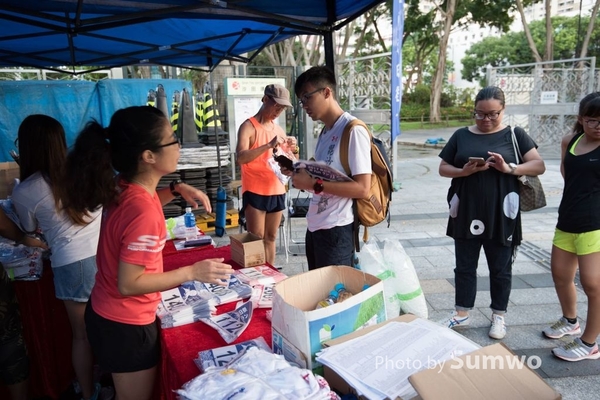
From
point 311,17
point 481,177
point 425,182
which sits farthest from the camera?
point 425,182

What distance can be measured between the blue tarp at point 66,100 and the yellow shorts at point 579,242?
6.62 m

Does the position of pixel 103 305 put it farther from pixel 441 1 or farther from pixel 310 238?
pixel 441 1

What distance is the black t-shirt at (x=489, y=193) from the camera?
282cm

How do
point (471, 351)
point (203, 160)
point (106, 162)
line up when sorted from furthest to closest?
point (203, 160) < point (106, 162) < point (471, 351)

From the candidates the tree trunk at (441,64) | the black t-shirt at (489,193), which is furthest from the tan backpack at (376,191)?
the tree trunk at (441,64)

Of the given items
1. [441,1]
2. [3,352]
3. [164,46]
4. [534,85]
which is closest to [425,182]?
[534,85]

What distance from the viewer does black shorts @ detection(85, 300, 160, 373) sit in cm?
154

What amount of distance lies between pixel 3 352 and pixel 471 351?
7.24 feet

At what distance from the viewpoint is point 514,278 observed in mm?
4168

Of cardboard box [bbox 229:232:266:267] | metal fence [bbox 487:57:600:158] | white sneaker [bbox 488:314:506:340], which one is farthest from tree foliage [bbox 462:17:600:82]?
cardboard box [bbox 229:232:266:267]

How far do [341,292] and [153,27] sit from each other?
3294 mm

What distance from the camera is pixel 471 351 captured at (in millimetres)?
1150

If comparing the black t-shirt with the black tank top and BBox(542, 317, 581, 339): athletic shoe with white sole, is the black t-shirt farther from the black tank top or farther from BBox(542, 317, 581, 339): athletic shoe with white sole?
BBox(542, 317, 581, 339): athletic shoe with white sole

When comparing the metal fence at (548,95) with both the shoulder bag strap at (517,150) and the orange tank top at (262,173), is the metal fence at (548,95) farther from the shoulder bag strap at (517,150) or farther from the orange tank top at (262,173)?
the orange tank top at (262,173)
